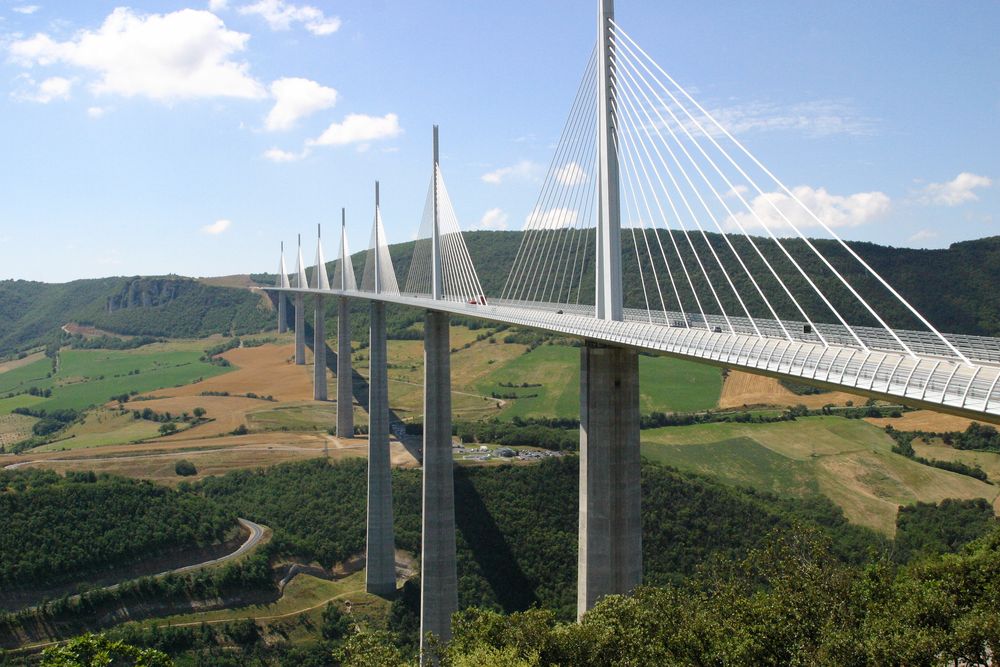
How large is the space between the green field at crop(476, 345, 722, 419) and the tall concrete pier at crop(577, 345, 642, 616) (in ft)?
128

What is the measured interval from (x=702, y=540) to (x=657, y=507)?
293 centimetres

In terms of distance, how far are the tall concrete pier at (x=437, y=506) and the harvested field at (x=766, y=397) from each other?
107 feet

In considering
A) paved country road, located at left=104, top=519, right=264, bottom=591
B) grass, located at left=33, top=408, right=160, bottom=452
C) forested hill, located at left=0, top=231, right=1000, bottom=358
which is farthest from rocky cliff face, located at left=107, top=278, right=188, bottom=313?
paved country road, located at left=104, top=519, right=264, bottom=591

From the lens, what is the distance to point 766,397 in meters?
62.7

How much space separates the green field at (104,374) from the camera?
8150 centimetres

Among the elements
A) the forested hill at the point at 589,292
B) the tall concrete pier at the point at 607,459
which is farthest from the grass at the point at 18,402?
the tall concrete pier at the point at 607,459

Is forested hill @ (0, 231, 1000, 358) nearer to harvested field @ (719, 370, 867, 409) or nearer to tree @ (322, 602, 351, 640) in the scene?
harvested field @ (719, 370, 867, 409)

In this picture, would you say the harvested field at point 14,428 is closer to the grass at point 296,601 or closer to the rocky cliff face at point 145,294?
the grass at point 296,601

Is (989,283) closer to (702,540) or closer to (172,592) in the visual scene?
(702,540)

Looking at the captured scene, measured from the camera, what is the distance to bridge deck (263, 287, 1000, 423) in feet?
32.7

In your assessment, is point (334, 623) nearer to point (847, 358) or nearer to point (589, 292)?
point (847, 358)

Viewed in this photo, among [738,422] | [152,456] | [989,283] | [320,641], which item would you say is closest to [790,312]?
[738,422]

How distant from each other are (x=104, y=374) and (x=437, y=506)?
7488 centimetres

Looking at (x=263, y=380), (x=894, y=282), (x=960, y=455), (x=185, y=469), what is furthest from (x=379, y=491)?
(x=263, y=380)
